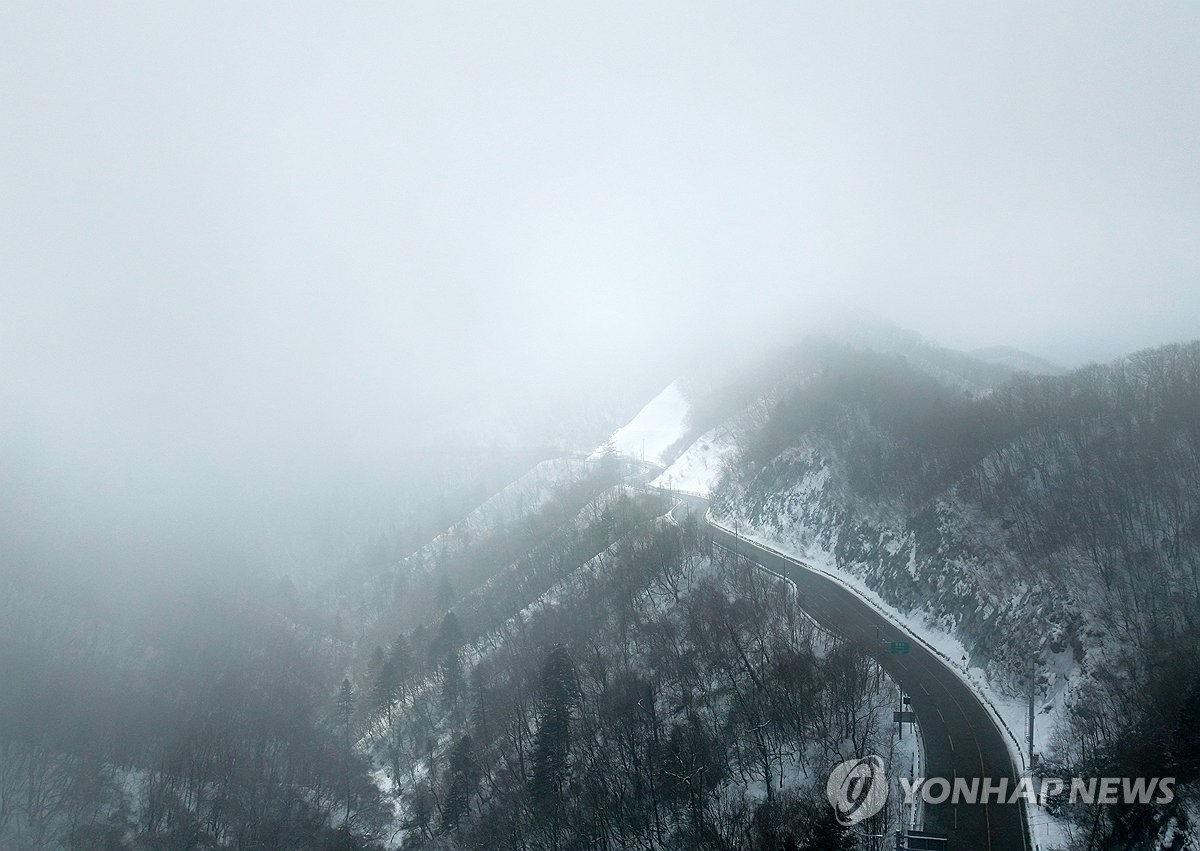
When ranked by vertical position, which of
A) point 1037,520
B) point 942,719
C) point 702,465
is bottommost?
point 942,719

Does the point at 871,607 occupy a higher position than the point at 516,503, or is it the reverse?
the point at 516,503

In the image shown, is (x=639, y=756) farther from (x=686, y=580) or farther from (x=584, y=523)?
(x=584, y=523)

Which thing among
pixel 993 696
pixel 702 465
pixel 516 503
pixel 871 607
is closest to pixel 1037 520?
pixel 871 607

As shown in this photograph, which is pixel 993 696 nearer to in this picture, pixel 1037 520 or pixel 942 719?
Answer: pixel 942 719

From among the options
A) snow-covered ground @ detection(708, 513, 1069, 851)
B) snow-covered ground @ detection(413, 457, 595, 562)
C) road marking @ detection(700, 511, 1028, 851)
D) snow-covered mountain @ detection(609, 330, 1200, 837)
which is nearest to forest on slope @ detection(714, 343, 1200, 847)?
snow-covered mountain @ detection(609, 330, 1200, 837)

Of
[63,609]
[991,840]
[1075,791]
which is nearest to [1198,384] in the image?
[1075,791]

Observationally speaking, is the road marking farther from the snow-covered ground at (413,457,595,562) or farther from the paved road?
the snow-covered ground at (413,457,595,562)

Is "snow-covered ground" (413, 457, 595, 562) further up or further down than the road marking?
further up
